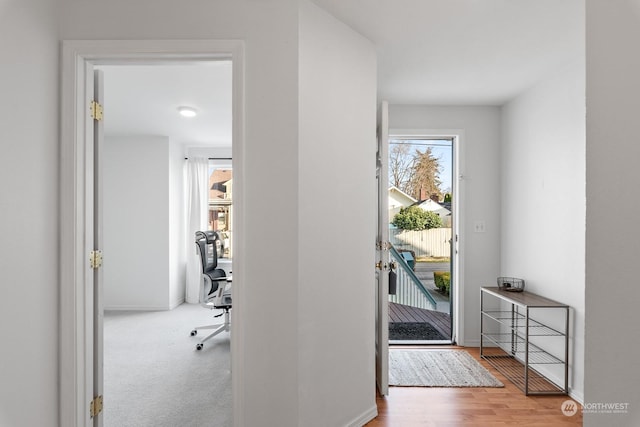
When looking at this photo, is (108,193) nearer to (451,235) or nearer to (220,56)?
(220,56)

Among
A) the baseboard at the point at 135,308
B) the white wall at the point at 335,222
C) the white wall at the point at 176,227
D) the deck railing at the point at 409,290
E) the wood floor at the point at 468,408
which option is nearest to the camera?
the white wall at the point at 335,222

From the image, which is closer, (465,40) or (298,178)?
(298,178)

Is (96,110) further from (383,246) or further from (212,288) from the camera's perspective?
(212,288)

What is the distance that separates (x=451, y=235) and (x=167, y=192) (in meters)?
4.06

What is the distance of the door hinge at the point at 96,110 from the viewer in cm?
211

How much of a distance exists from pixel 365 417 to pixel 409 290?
2.19 m

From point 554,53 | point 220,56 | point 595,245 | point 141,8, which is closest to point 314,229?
point 220,56

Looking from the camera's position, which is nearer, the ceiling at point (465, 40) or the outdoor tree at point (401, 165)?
the ceiling at point (465, 40)

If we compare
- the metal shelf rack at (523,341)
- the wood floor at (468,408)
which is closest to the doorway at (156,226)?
the wood floor at (468,408)

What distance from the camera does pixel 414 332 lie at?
Answer: 4.37 meters

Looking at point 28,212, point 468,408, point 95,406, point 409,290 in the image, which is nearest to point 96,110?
point 28,212

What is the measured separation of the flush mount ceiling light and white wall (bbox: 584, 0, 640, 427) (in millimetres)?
4020

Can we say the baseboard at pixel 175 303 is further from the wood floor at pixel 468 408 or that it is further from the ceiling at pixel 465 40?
the ceiling at pixel 465 40

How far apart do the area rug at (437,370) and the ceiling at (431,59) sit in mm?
2624
